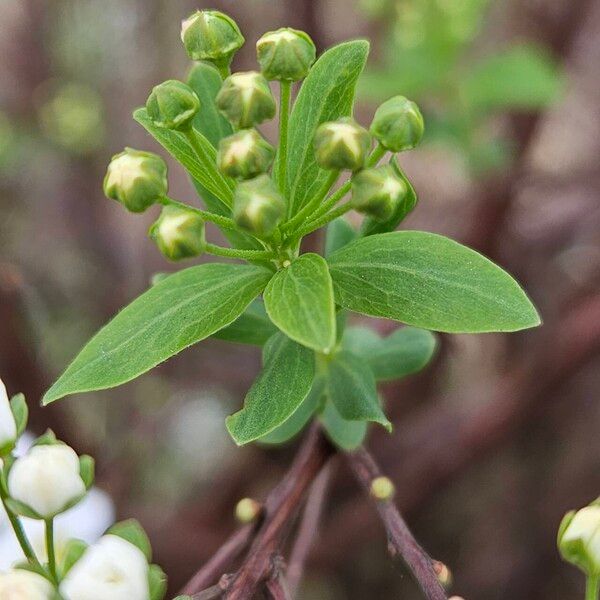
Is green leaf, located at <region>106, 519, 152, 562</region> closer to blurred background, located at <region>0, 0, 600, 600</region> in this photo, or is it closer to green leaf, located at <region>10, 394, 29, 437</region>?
green leaf, located at <region>10, 394, 29, 437</region>

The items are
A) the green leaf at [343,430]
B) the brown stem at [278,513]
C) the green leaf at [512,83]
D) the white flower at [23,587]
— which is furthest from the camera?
the green leaf at [512,83]

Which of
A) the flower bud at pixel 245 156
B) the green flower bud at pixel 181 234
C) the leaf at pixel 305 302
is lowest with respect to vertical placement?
the leaf at pixel 305 302

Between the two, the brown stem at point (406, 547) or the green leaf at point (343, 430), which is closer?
the brown stem at point (406, 547)

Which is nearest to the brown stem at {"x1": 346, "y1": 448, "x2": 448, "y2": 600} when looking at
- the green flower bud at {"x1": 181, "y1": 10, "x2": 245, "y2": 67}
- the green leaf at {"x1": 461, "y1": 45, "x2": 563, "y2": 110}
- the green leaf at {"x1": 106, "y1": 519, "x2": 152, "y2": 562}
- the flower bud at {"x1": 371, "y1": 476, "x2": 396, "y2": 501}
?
the flower bud at {"x1": 371, "y1": 476, "x2": 396, "y2": 501}

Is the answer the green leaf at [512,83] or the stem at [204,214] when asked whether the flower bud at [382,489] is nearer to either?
the stem at [204,214]

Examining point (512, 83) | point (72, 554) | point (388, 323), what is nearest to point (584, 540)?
point (72, 554)

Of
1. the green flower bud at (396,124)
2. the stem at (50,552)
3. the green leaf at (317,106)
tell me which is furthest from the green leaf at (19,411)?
the green flower bud at (396,124)

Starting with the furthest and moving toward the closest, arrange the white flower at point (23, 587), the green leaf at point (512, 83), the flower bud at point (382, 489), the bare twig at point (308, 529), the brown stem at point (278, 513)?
the green leaf at point (512, 83)
the bare twig at point (308, 529)
the flower bud at point (382, 489)
the brown stem at point (278, 513)
the white flower at point (23, 587)

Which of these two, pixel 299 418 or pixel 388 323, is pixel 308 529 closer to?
pixel 299 418

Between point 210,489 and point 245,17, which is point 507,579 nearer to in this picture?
point 210,489
